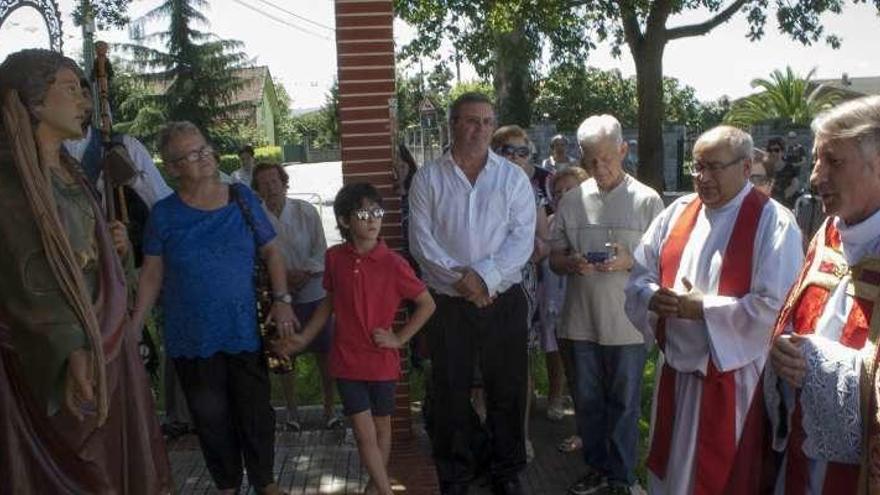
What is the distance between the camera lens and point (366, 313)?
461cm

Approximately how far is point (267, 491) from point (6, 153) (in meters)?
2.28

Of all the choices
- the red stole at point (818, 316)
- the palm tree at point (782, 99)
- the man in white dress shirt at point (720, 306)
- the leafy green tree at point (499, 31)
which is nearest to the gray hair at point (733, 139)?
the man in white dress shirt at point (720, 306)

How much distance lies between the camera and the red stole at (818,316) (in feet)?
9.34

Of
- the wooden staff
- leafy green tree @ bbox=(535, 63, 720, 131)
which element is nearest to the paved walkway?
the wooden staff

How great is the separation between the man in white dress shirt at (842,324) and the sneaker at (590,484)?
209 centimetres

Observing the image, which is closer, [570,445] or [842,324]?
[842,324]

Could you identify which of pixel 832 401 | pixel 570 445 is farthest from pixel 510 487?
pixel 832 401

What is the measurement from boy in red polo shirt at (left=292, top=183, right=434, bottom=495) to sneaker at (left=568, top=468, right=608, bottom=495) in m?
1.09

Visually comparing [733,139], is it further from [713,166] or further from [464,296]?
[464,296]

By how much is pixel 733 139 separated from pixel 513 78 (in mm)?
21441

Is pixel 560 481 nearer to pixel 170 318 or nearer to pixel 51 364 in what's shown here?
pixel 170 318

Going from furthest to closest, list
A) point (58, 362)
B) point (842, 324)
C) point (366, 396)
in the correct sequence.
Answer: point (366, 396) < point (58, 362) < point (842, 324)

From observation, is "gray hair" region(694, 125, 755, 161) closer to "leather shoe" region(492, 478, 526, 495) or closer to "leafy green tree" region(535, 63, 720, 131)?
"leather shoe" region(492, 478, 526, 495)

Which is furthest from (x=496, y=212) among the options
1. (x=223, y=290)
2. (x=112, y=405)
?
(x=112, y=405)
